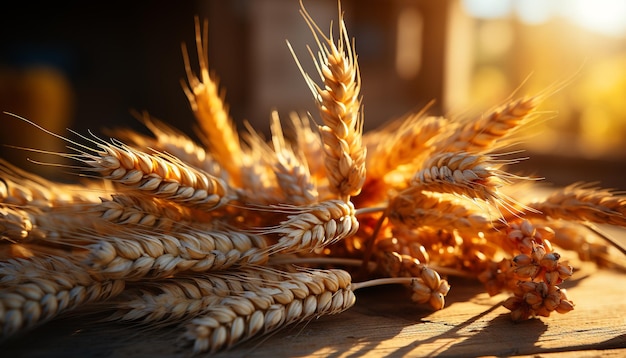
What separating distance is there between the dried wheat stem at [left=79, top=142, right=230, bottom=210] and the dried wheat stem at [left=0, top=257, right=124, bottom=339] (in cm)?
18

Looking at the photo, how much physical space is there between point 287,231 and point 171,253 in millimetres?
202

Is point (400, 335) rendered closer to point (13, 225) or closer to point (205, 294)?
point (205, 294)

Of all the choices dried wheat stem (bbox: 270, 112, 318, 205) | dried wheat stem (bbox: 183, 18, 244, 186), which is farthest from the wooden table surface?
dried wheat stem (bbox: 183, 18, 244, 186)

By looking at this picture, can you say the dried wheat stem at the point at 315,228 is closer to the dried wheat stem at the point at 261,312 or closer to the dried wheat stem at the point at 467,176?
the dried wheat stem at the point at 261,312

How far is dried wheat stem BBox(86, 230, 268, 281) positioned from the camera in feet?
3.10

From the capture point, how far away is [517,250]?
117 centimetres

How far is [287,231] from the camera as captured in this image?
1.01 metres

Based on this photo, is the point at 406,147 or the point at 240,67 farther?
the point at 240,67

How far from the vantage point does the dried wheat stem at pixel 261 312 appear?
0.93 metres

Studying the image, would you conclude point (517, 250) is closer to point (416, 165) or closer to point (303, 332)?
point (416, 165)

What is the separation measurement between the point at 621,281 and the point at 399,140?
77 cm

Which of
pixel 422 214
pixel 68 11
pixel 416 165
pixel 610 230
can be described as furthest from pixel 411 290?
pixel 68 11

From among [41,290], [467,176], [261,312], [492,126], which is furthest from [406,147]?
[41,290]

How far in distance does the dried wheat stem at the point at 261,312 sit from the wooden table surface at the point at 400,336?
0.12 ft
